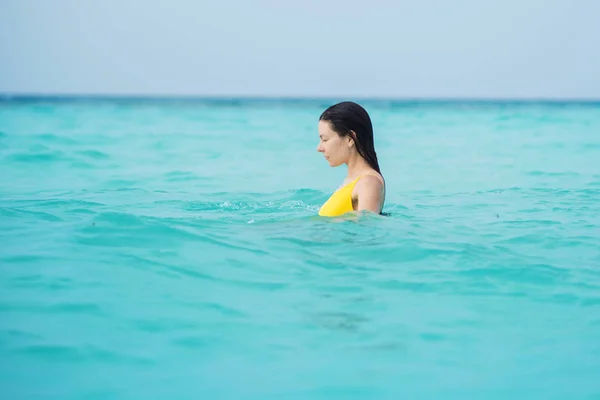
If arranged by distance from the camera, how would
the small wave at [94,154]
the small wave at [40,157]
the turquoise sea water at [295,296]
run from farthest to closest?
the small wave at [94,154] < the small wave at [40,157] < the turquoise sea water at [295,296]

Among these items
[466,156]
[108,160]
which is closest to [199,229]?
[108,160]

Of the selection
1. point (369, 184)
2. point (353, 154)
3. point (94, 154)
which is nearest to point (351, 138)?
point (353, 154)

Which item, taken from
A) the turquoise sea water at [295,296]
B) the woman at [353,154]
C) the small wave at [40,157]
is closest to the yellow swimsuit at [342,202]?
the woman at [353,154]

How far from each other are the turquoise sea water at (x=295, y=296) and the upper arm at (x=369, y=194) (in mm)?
72

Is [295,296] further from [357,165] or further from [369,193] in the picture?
[357,165]

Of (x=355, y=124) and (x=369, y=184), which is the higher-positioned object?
(x=355, y=124)

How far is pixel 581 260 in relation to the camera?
12.1ft

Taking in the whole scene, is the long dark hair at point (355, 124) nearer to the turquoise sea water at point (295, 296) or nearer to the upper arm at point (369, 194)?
the upper arm at point (369, 194)

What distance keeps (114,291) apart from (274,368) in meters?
0.95

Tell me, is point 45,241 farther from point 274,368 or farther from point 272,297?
point 274,368

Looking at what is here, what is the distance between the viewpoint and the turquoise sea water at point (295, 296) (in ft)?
7.60

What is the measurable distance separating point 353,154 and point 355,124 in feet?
0.54

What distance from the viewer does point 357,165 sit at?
3.93 m

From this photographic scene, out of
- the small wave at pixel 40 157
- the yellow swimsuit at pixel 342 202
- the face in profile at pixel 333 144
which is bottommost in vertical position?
the small wave at pixel 40 157
